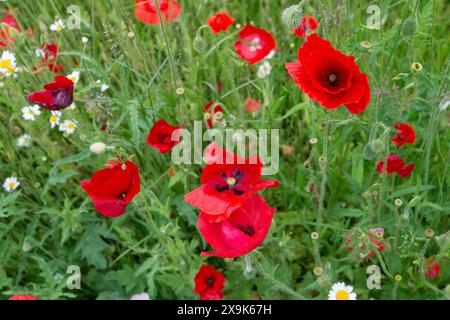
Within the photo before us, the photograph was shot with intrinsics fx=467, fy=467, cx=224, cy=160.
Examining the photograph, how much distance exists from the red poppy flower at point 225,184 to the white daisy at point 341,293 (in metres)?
0.50

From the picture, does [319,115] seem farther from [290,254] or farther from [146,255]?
[146,255]

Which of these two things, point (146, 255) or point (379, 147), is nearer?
point (379, 147)

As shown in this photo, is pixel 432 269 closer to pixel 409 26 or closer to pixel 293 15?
pixel 409 26

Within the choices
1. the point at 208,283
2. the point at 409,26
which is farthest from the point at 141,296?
the point at 409,26

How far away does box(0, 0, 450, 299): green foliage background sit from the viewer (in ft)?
4.79

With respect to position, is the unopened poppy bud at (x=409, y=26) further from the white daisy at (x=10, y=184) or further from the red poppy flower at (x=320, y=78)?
the white daisy at (x=10, y=184)

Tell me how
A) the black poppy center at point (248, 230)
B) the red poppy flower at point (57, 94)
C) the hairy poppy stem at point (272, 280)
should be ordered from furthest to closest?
1. the red poppy flower at point (57, 94)
2. the hairy poppy stem at point (272, 280)
3. the black poppy center at point (248, 230)

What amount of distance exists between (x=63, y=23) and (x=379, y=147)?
1.39 meters

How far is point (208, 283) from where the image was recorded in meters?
1.63

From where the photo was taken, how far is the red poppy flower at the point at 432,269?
1.50 m

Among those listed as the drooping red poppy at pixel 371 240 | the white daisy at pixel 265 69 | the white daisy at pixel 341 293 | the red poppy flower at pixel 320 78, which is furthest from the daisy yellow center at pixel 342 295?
the white daisy at pixel 265 69

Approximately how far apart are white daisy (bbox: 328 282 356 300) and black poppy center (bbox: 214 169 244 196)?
0.52m
